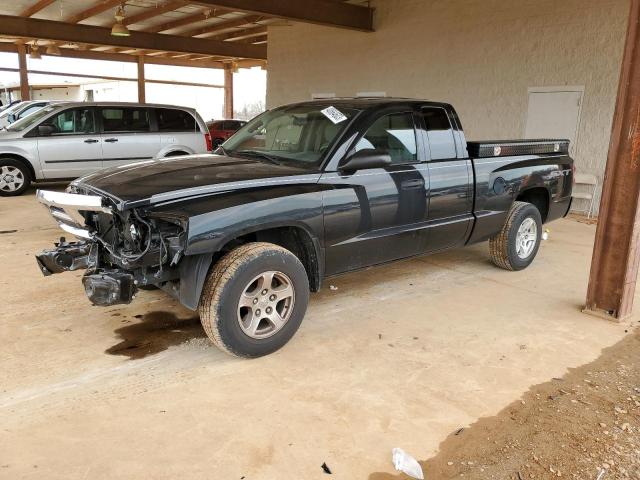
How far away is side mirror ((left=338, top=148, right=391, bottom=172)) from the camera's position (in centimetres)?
399

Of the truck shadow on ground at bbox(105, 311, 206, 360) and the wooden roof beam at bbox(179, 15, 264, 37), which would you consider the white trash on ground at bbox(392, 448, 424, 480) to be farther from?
the wooden roof beam at bbox(179, 15, 264, 37)

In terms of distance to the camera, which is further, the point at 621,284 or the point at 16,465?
the point at 621,284

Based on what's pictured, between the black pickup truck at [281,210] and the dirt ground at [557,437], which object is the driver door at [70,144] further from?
the dirt ground at [557,437]

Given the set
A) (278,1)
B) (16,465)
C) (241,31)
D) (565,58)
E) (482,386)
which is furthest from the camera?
(241,31)

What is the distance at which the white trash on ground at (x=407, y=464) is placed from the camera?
2633 millimetres

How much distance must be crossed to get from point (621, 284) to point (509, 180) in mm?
1511

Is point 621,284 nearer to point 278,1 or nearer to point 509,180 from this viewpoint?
point 509,180

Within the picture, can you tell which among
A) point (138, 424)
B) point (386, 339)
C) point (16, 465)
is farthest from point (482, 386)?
point (16, 465)

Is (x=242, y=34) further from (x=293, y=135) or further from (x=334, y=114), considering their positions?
(x=334, y=114)

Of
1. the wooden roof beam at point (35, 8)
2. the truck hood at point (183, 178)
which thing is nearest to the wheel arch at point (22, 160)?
the wooden roof beam at point (35, 8)

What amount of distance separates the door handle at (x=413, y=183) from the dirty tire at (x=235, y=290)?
1.25 metres

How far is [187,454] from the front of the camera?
8.88ft

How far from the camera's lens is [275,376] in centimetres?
352

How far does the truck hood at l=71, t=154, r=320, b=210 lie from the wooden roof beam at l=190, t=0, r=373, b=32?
729cm
